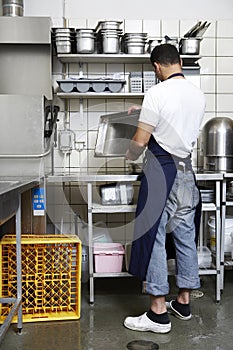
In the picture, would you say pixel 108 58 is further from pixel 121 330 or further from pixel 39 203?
pixel 121 330

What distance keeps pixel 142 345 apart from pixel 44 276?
0.71 metres

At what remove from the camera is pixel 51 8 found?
4012mm

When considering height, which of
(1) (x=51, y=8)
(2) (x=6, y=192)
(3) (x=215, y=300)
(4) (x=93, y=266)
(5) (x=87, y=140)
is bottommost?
(3) (x=215, y=300)

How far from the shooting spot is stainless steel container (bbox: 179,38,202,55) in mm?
3719

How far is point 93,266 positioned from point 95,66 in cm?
161

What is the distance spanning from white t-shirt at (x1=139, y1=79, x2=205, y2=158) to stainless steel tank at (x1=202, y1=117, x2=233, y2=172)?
757mm

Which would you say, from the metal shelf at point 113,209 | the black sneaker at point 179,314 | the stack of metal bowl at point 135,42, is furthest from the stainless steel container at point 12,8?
the black sneaker at point 179,314

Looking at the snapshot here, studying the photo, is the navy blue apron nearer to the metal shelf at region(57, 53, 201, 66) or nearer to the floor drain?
the floor drain

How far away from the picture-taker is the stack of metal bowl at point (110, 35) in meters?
3.68

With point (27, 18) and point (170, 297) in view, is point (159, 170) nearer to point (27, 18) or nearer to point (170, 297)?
point (170, 297)

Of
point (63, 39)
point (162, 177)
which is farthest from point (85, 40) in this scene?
point (162, 177)

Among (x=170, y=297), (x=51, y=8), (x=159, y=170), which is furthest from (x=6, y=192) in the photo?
(x=51, y=8)

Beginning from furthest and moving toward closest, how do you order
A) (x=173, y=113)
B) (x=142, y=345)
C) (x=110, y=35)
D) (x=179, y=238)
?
(x=110, y=35)
(x=179, y=238)
(x=173, y=113)
(x=142, y=345)

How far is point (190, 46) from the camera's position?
373 cm
